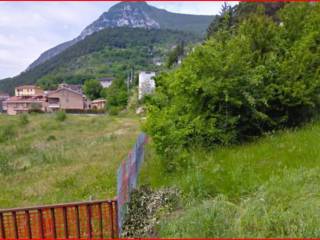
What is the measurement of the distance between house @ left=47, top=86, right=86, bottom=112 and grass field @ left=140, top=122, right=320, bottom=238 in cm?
5859

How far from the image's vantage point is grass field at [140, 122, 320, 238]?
3139 mm

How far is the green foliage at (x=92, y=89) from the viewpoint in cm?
6594

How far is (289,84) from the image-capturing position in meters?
6.71

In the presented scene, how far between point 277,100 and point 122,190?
444 cm

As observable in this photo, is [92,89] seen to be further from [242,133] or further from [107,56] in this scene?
[242,133]

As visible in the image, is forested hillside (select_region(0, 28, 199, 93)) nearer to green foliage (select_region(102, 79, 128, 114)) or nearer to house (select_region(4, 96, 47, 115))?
house (select_region(4, 96, 47, 115))

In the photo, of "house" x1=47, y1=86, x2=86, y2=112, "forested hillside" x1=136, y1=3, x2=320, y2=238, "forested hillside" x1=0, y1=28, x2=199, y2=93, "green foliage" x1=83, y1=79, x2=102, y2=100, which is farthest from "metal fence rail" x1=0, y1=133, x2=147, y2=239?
"forested hillside" x1=0, y1=28, x2=199, y2=93

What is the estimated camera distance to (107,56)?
105 m

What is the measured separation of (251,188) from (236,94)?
2732 mm

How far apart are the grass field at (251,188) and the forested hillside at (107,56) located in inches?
3242

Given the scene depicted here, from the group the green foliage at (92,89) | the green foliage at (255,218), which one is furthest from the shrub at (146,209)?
the green foliage at (92,89)

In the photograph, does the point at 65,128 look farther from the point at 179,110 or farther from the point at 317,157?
the point at 317,157

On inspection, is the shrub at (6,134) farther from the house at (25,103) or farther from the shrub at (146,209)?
the house at (25,103)

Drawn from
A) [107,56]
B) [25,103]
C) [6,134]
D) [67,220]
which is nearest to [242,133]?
[67,220]
